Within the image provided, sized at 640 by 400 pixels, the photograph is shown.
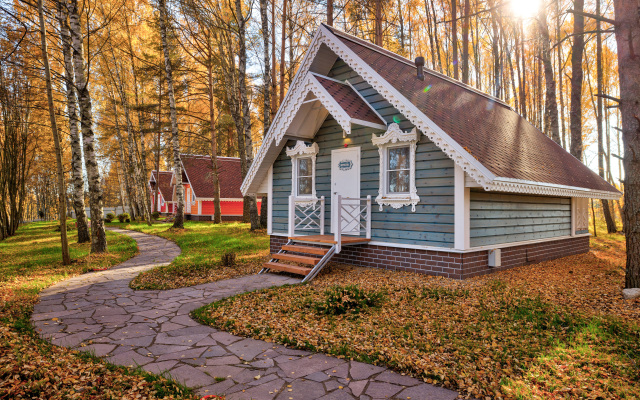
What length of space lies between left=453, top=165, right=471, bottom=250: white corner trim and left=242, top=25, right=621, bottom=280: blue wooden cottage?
0.07ft

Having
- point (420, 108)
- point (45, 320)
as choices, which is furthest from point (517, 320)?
point (45, 320)

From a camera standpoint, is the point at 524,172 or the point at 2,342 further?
the point at 524,172

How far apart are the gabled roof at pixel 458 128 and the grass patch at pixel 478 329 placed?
7.25 ft

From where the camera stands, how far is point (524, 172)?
840 centimetres

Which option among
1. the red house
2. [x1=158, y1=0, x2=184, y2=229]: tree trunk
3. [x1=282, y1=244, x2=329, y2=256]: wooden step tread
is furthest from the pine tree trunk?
the red house

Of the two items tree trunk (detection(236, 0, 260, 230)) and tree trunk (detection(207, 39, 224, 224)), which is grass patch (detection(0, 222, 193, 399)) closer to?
tree trunk (detection(236, 0, 260, 230))

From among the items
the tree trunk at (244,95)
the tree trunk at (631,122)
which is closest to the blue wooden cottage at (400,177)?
the tree trunk at (631,122)

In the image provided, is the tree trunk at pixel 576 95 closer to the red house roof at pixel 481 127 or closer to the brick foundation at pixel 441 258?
the red house roof at pixel 481 127

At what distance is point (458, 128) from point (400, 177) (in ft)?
5.47

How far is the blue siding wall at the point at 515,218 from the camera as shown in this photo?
826 cm

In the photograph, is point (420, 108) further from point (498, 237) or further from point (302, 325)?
point (302, 325)

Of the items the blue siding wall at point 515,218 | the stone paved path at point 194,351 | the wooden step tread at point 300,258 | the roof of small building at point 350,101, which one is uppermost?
the roof of small building at point 350,101

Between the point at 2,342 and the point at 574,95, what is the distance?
17.7 m

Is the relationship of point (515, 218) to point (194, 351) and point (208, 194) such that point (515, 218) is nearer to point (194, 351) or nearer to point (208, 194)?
point (194, 351)
